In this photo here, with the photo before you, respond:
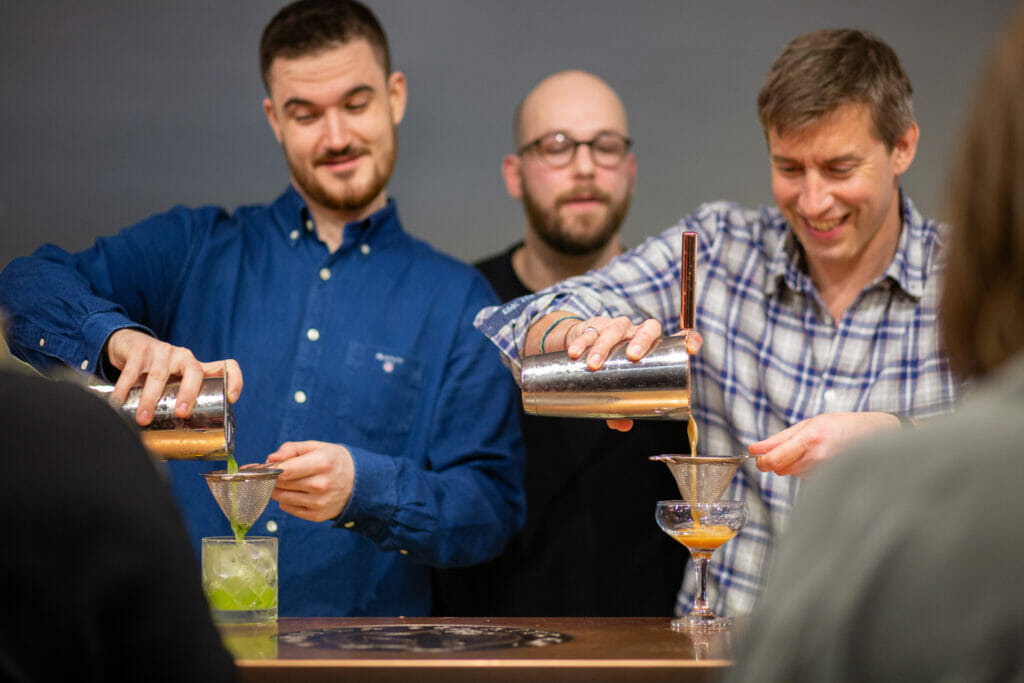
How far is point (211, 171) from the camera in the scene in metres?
4.71

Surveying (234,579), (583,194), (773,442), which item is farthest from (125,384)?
(583,194)

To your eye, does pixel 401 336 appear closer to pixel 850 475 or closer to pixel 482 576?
pixel 482 576

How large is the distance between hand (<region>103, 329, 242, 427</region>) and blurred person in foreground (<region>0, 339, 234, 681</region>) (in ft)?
3.66

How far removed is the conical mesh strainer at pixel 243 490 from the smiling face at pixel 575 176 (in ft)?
6.20

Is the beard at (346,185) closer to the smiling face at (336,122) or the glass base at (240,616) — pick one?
the smiling face at (336,122)

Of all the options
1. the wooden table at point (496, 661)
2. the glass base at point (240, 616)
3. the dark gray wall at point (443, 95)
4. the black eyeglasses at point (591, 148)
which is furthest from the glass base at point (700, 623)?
the dark gray wall at point (443, 95)

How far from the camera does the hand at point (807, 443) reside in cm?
215

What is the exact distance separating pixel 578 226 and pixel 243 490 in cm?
197

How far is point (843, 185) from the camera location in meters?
2.84

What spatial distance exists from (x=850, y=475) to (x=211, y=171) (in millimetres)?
4167

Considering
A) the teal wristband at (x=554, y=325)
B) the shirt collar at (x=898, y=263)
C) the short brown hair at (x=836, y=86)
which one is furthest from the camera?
the shirt collar at (x=898, y=263)

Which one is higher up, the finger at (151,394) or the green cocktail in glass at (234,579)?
the finger at (151,394)

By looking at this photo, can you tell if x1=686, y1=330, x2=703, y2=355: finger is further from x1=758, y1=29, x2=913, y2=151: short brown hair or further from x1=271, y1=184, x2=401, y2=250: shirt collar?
x1=271, y1=184, x2=401, y2=250: shirt collar

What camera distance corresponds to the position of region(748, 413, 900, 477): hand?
215cm
